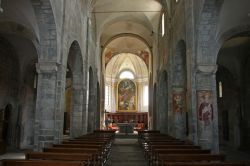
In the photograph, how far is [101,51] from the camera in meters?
29.1

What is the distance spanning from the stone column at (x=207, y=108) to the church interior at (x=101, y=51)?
4cm

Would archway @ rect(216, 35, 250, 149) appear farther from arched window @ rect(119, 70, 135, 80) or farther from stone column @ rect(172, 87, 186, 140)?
arched window @ rect(119, 70, 135, 80)

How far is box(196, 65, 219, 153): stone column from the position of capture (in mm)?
10672

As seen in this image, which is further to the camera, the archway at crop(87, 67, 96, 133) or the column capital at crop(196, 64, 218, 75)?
the archway at crop(87, 67, 96, 133)

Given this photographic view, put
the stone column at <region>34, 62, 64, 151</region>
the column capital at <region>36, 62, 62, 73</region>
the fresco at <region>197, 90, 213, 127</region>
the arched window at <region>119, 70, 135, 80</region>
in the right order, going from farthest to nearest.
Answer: the arched window at <region>119, 70, 135, 80</region>
the fresco at <region>197, 90, 213, 127</region>
the column capital at <region>36, 62, 62, 73</region>
the stone column at <region>34, 62, 64, 151</region>

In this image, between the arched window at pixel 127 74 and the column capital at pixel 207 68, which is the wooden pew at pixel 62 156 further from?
the arched window at pixel 127 74

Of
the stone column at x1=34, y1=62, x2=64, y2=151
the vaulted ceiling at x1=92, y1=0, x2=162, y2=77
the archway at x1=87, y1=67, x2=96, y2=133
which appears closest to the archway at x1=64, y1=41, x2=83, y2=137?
the archway at x1=87, y1=67, x2=96, y2=133

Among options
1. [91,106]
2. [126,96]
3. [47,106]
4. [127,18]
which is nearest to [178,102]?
[47,106]

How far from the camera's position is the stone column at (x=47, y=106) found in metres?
10.4

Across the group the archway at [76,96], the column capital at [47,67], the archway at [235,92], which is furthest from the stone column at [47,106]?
the archway at [235,92]

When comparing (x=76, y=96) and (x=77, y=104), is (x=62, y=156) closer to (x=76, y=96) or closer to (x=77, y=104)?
(x=77, y=104)

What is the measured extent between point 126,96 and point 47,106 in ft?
101

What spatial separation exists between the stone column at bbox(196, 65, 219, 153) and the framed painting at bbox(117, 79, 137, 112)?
3006 cm

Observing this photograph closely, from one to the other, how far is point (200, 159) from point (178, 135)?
8110 millimetres
